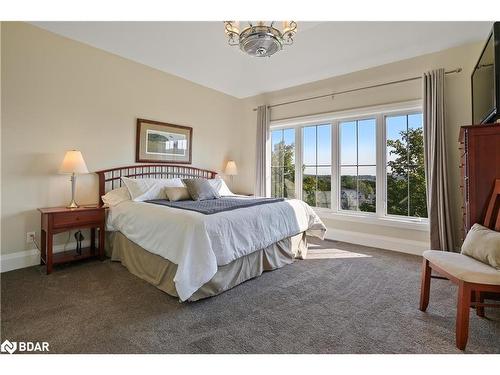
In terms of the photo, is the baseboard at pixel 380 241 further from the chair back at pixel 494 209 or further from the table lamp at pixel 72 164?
the table lamp at pixel 72 164

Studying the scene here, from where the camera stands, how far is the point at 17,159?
2.74m

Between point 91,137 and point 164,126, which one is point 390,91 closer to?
point 164,126

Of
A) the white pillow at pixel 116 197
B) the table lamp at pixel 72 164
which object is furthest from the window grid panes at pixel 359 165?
the table lamp at pixel 72 164

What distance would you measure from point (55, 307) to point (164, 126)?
2.87 meters

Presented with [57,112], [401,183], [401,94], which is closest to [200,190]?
[57,112]

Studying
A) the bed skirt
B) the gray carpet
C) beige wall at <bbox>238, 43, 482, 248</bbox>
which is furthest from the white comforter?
beige wall at <bbox>238, 43, 482, 248</bbox>

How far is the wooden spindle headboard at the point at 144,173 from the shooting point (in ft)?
11.2

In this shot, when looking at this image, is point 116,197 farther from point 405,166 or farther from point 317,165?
point 405,166

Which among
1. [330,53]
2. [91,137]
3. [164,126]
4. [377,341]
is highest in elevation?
[330,53]

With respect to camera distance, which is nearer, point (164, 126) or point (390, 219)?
point (390, 219)

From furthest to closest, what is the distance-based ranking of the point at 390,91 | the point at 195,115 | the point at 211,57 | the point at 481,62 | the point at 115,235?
the point at 195,115 < the point at 211,57 < the point at 390,91 < the point at 115,235 < the point at 481,62

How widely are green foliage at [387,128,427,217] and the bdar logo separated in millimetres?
4293

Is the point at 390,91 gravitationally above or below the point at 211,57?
below
